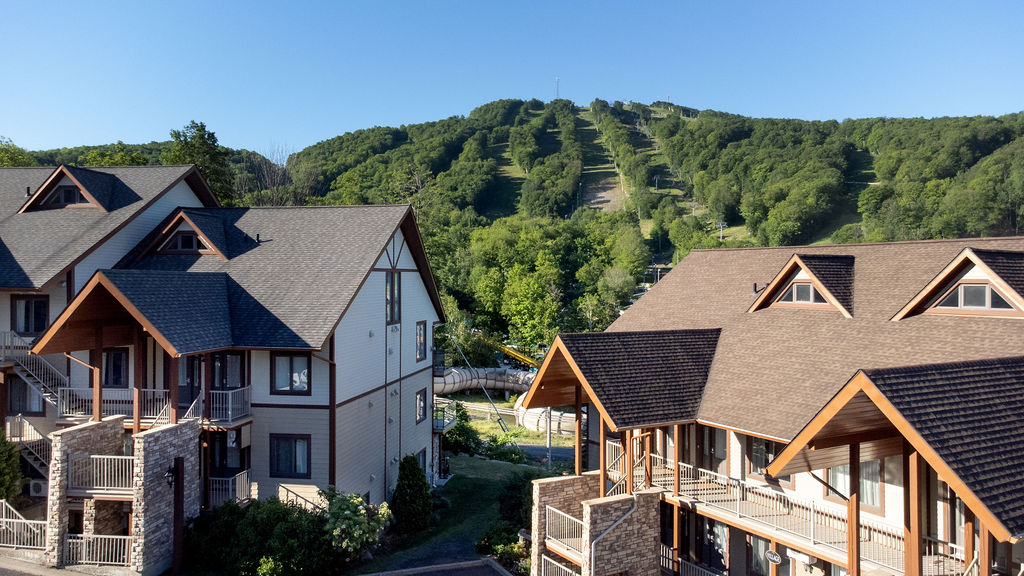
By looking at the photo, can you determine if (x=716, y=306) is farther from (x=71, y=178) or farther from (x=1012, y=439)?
(x=71, y=178)

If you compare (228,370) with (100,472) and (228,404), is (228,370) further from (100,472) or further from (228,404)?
(100,472)

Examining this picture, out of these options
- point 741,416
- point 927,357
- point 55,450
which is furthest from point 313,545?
point 927,357

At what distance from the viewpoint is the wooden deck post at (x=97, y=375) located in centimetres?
1903

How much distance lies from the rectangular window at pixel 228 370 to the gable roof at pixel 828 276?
16.0 metres

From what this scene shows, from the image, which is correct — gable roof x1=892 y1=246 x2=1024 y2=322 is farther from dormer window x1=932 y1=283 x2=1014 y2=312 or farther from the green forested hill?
the green forested hill

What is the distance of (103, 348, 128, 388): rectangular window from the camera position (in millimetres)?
21703

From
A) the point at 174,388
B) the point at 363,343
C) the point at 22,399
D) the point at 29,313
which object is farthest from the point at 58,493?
the point at 363,343

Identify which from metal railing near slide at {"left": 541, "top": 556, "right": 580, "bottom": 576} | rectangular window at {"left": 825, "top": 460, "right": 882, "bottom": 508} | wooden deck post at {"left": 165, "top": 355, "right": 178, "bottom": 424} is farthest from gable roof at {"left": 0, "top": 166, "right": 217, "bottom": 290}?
rectangular window at {"left": 825, "top": 460, "right": 882, "bottom": 508}

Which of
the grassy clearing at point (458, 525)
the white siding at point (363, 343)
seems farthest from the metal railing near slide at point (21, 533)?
the white siding at point (363, 343)

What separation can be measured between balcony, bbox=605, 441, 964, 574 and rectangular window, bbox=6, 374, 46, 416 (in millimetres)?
18501

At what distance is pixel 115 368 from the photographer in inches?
859

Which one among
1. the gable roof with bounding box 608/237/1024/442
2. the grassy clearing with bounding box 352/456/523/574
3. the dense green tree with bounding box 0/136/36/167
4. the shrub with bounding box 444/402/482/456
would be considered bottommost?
the grassy clearing with bounding box 352/456/523/574

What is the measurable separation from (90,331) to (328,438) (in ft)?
24.0

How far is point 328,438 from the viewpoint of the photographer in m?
20.2
